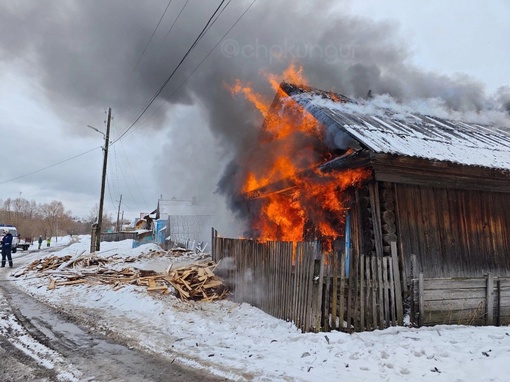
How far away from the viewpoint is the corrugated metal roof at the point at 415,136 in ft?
24.7

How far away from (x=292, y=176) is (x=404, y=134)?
127 inches

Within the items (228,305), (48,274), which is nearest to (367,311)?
(228,305)

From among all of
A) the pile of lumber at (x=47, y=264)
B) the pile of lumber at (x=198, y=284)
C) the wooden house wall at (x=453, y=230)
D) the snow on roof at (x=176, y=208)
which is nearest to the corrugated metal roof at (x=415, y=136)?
the wooden house wall at (x=453, y=230)

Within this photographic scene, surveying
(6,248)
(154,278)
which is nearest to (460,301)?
(154,278)

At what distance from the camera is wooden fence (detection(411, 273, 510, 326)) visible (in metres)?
6.31

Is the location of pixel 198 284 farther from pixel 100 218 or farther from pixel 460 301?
pixel 100 218

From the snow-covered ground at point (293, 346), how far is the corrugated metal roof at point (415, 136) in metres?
3.57

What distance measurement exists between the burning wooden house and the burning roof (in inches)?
1.9

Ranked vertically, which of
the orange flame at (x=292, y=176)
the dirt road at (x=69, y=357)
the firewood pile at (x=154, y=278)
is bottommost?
the dirt road at (x=69, y=357)

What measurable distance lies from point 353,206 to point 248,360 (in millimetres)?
4548

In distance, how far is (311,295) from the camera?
6129 millimetres

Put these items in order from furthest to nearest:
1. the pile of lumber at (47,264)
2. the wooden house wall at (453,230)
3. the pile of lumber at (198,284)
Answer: the pile of lumber at (47,264) → the pile of lumber at (198,284) → the wooden house wall at (453,230)

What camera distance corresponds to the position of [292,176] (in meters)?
9.84

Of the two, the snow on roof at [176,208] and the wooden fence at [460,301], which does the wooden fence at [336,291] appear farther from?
the snow on roof at [176,208]
